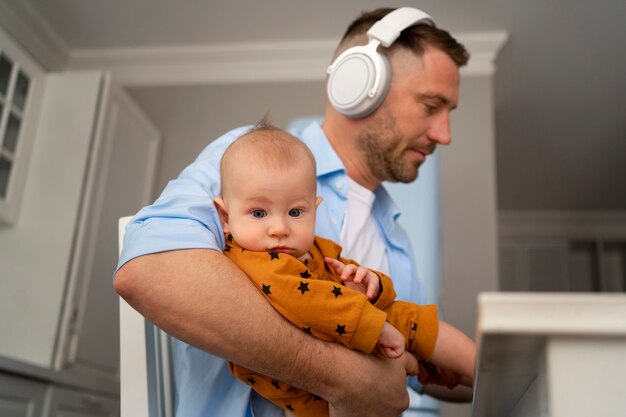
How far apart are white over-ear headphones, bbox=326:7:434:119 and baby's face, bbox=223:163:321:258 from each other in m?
0.60

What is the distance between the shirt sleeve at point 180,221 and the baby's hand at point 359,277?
177 millimetres

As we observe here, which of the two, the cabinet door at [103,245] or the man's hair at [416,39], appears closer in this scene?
the man's hair at [416,39]

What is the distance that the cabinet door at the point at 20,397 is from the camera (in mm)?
1879

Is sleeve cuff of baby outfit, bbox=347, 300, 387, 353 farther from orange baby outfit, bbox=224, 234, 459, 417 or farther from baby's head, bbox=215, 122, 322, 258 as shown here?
baby's head, bbox=215, 122, 322, 258

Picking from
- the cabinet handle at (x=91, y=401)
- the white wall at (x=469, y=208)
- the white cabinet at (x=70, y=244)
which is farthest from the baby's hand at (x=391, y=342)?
the white wall at (x=469, y=208)

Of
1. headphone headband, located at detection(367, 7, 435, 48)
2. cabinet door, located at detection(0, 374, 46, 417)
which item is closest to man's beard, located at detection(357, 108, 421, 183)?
headphone headband, located at detection(367, 7, 435, 48)

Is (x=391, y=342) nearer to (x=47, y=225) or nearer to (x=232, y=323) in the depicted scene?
(x=232, y=323)

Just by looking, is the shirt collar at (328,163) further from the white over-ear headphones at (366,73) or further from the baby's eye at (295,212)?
the baby's eye at (295,212)

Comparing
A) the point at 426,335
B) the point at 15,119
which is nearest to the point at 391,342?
the point at 426,335

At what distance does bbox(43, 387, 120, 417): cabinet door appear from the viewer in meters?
2.18

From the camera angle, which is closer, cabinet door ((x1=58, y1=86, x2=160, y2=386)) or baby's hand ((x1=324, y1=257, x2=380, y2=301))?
baby's hand ((x1=324, y1=257, x2=380, y2=301))

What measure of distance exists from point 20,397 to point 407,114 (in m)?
1.46

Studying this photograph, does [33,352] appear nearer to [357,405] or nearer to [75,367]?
[75,367]

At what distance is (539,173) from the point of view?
4.38 metres
